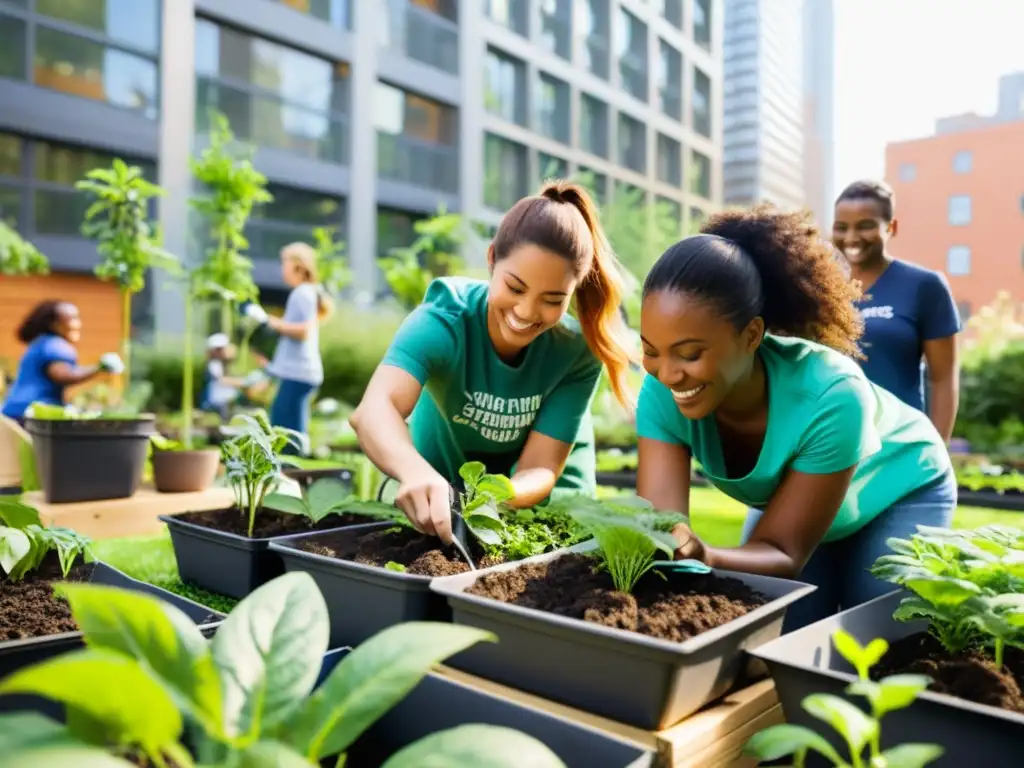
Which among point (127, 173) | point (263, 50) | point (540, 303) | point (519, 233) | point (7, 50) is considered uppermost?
point (263, 50)

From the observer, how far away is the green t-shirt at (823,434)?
1.24 meters

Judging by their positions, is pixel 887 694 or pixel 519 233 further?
pixel 519 233

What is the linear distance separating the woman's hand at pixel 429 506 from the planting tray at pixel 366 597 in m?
0.15

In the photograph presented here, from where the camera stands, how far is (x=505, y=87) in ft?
52.0

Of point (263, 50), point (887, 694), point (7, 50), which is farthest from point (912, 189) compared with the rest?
point (887, 694)

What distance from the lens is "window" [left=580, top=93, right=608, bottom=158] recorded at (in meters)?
18.2

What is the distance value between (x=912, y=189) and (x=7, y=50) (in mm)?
39747

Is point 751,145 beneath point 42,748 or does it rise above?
above

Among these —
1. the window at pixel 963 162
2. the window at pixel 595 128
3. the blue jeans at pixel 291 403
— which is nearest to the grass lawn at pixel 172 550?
the blue jeans at pixel 291 403

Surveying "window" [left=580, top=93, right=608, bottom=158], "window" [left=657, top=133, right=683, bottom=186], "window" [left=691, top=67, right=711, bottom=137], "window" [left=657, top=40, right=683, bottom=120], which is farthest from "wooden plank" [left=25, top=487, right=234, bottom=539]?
"window" [left=691, top=67, right=711, bottom=137]

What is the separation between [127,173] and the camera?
4.29 m

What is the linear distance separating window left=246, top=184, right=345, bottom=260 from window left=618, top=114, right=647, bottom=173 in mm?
9148

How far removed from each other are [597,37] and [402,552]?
18.8m

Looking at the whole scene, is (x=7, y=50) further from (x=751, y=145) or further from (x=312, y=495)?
(x=751, y=145)
